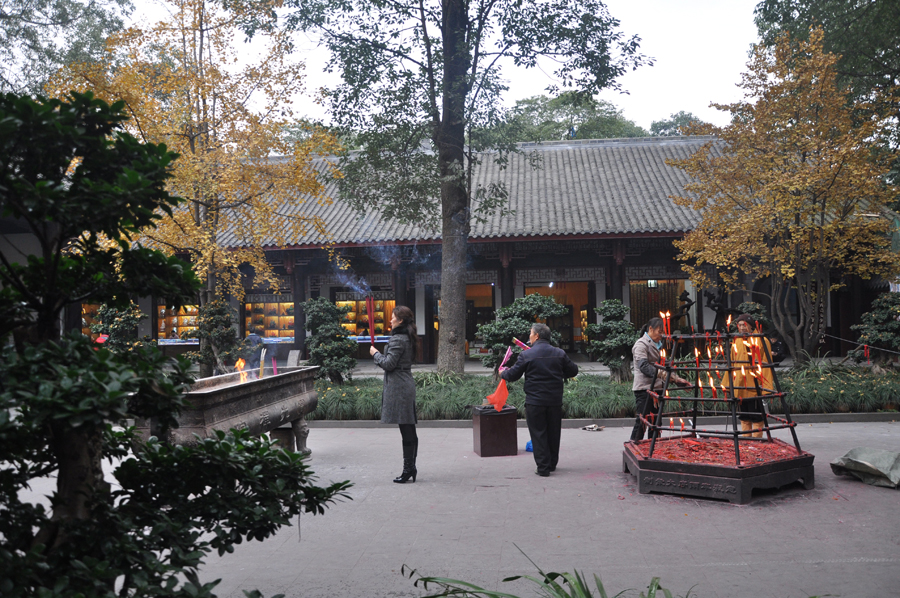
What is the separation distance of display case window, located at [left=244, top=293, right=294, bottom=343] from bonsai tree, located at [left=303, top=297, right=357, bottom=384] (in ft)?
24.8

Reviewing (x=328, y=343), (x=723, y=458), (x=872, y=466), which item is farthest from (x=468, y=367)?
(x=872, y=466)

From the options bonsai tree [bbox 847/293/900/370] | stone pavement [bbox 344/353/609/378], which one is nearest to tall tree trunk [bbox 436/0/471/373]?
stone pavement [bbox 344/353/609/378]

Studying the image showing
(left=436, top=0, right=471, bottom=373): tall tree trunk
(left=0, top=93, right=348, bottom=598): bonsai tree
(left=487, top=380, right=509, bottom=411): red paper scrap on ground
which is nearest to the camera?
(left=0, top=93, right=348, bottom=598): bonsai tree

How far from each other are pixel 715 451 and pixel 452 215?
24.7 ft

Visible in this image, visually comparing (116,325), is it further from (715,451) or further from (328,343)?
(715,451)

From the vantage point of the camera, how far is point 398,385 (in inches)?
251

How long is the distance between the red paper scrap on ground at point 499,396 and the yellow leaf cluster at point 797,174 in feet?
22.1

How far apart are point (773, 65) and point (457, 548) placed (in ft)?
37.4

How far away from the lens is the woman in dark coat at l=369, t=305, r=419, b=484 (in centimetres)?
632

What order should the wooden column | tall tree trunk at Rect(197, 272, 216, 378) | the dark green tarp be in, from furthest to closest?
the wooden column
tall tree trunk at Rect(197, 272, 216, 378)
the dark green tarp

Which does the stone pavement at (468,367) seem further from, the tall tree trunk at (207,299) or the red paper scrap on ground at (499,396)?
the red paper scrap on ground at (499,396)

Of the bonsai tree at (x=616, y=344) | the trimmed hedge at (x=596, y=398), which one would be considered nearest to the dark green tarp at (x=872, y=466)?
the trimmed hedge at (x=596, y=398)

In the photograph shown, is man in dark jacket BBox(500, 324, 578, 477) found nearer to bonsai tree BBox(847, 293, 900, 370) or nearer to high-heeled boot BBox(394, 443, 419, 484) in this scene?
high-heeled boot BBox(394, 443, 419, 484)

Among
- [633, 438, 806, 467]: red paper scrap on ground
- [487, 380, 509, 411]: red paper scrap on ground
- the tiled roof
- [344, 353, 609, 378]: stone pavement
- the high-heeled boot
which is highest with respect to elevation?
the tiled roof
